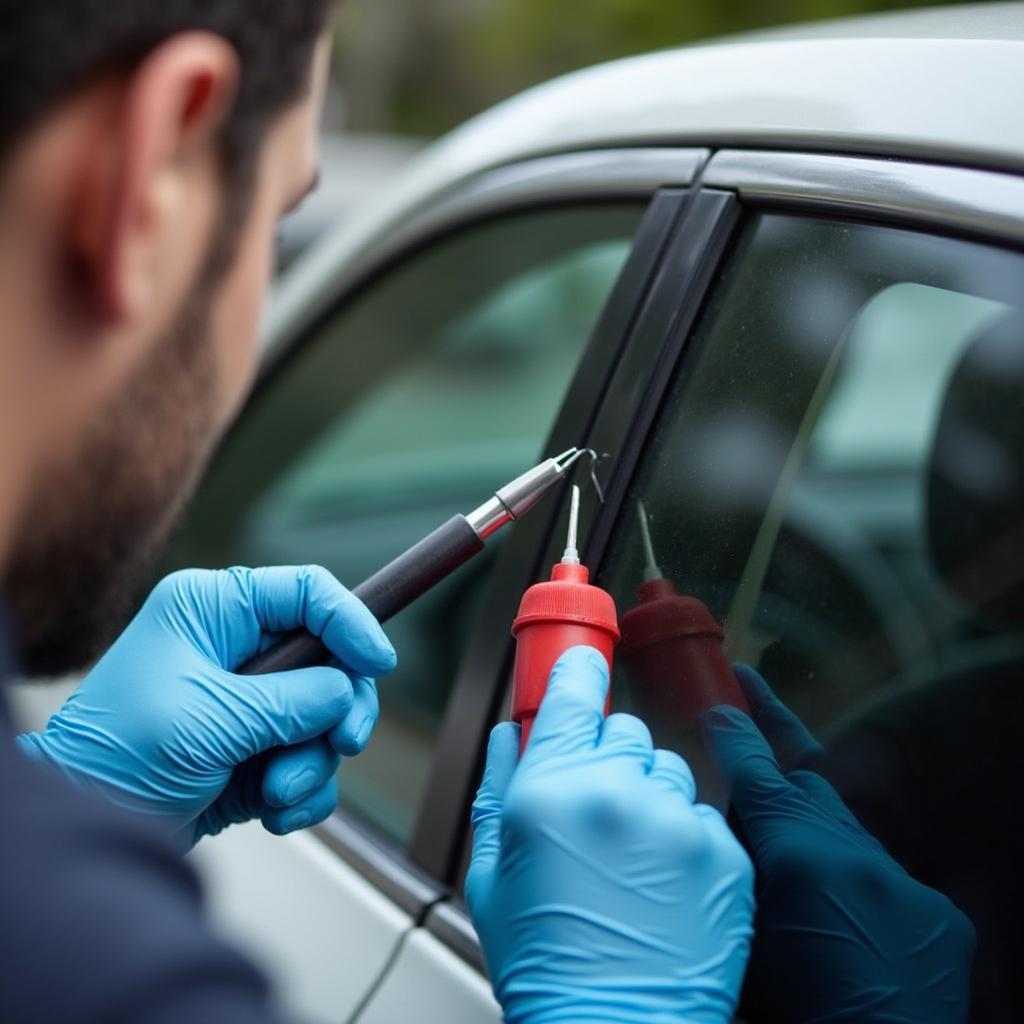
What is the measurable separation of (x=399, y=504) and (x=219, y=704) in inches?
80.8

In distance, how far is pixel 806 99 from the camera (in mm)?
1343

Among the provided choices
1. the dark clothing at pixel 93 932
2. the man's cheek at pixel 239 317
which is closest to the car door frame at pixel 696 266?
the man's cheek at pixel 239 317

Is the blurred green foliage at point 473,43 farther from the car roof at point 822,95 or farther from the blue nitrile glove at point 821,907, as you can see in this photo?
the blue nitrile glove at point 821,907

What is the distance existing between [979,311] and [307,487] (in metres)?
1.85

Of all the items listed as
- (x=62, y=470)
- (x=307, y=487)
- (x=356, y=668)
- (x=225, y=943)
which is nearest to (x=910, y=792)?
(x=356, y=668)

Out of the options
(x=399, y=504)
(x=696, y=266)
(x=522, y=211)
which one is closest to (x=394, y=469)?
(x=399, y=504)

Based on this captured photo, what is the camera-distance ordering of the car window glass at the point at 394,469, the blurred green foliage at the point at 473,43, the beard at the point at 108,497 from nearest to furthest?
1. the beard at the point at 108,497
2. the car window glass at the point at 394,469
3. the blurred green foliage at the point at 473,43

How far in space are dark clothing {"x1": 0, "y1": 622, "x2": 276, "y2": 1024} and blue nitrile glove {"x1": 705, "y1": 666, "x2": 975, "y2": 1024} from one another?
22.6 inches

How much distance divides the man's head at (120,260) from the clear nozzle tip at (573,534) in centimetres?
38

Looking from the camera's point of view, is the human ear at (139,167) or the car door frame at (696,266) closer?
the human ear at (139,167)

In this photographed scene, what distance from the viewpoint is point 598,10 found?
10906mm

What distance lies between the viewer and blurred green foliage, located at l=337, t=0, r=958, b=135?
931cm

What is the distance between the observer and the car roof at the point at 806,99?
3.78 ft

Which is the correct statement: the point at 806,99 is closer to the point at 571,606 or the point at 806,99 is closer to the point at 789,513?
the point at 789,513
